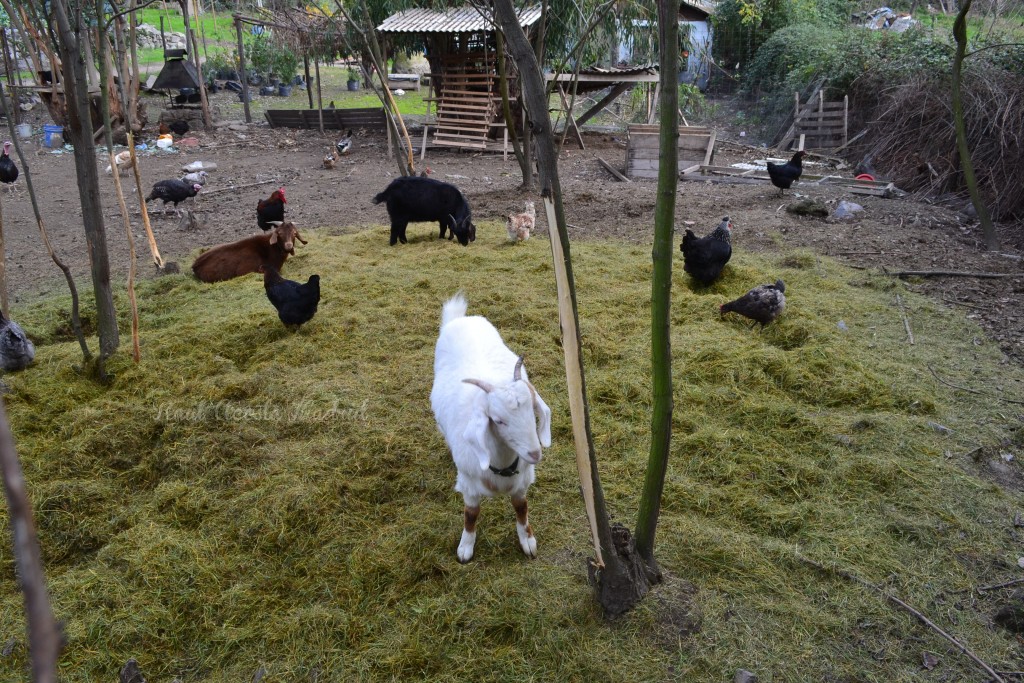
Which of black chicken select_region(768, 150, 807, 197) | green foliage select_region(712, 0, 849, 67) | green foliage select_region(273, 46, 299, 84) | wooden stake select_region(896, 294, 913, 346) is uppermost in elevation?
green foliage select_region(712, 0, 849, 67)

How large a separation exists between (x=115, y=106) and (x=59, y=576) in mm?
17113

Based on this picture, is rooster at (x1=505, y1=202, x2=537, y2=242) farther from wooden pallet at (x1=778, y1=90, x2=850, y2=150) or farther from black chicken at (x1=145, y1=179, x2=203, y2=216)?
wooden pallet at (x1=778, y1=90, x2=850, y2=150)

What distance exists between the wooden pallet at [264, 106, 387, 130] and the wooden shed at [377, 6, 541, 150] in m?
2.32

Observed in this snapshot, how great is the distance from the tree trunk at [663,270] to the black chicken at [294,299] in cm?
385

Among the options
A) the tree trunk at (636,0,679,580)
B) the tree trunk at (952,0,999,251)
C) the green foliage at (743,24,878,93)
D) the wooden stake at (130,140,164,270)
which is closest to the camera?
the tree trunk at (636,0,679,580)

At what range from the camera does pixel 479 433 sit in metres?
2.81

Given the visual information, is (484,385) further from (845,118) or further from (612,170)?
(845,118)

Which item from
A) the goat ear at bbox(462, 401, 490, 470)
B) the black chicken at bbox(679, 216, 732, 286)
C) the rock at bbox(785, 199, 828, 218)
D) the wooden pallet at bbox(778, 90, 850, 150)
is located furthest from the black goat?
the wooden pallet at bbox(778, 90, 850, 150)

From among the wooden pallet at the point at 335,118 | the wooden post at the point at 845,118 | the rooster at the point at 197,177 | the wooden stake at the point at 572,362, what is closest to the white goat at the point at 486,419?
the wooden stake at the point at 572,362

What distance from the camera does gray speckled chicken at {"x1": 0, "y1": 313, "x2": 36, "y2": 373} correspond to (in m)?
4.82

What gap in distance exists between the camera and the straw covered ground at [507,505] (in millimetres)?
2826

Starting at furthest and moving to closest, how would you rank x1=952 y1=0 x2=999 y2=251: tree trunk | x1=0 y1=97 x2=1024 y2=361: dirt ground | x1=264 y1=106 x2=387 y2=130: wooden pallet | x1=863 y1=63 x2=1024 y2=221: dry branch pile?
x1=264 y1=106 x2=387 y2=130: wooden pallet < x1=863 y1=63 x2=1024 y2=221: dry branch pile < x1=0 y1=97 x2=1024 y2=361: dirt ground < x1=952 y1=0 x2=999 y2=251: tree trunk

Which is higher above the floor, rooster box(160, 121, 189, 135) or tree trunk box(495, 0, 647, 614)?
rooster box(160, 121, 189, 135)

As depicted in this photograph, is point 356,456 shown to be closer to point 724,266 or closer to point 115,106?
point 724,266
